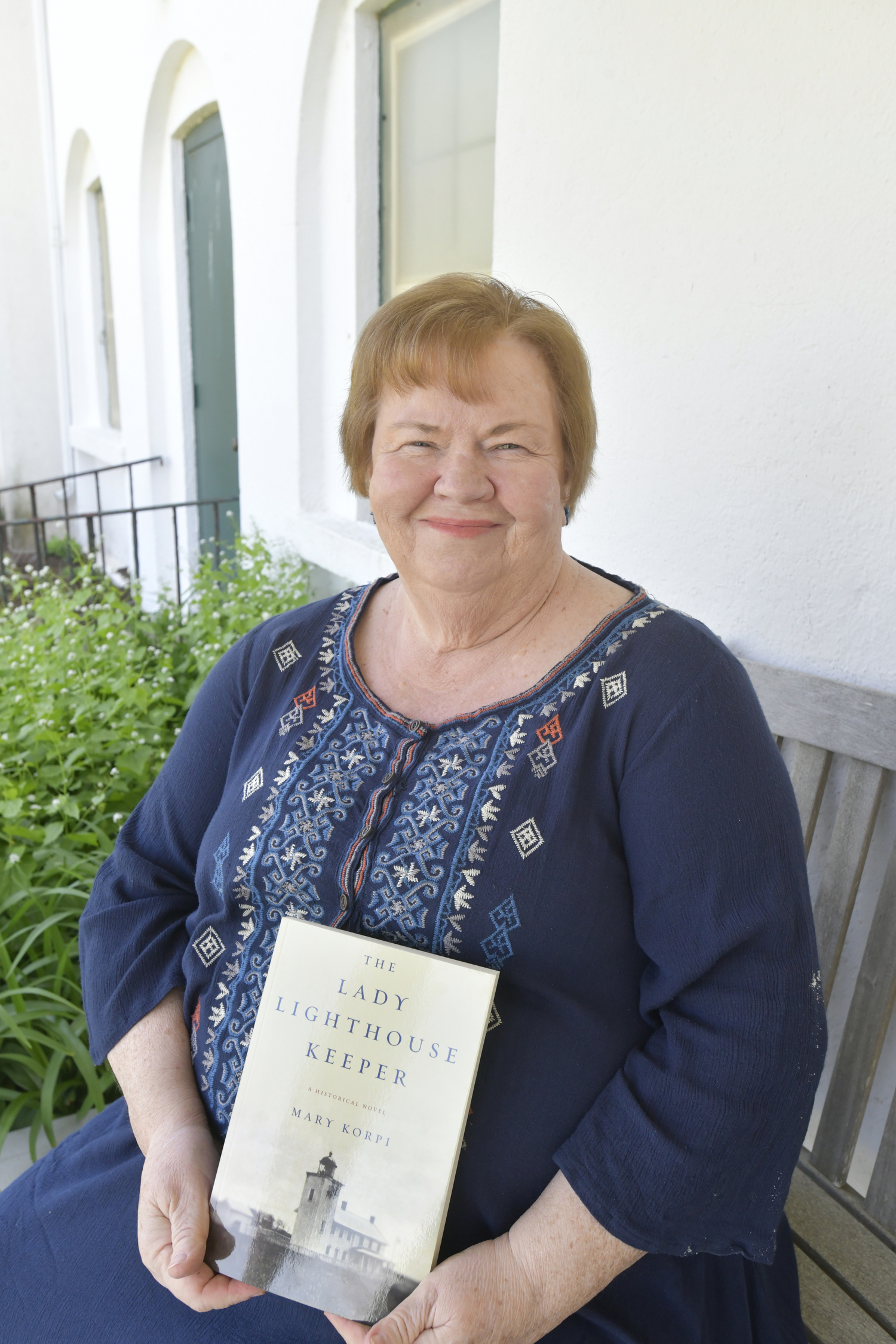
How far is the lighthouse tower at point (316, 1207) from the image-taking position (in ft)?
3.38

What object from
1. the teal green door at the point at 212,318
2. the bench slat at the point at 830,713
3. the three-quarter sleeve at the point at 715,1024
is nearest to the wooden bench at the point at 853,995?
the bench slat at the point at 830,713

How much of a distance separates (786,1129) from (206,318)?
17.6ft

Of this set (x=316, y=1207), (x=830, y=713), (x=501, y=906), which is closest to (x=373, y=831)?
(x=501, y=906)

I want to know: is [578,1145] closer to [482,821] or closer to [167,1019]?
[482,821]

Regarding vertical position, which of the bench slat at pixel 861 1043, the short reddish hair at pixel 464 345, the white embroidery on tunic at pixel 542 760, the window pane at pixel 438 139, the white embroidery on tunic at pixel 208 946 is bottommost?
the bench slat at pixel 861 1043

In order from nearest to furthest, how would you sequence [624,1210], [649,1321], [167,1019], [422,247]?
[624,1210] → [649,1321] → [167,1019] → [422,247]

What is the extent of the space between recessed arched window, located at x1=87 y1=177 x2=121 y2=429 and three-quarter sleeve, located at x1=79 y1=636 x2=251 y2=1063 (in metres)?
7.35

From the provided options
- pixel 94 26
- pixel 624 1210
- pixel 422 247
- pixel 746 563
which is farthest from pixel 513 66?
A: pixel 94 26

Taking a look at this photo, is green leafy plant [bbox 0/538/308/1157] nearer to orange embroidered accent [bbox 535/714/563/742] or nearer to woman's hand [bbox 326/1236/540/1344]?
woman's hand [bbox 326/1236/540/1344]

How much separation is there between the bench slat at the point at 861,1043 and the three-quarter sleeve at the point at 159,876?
1.01 metres

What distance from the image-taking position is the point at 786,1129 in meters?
1.02

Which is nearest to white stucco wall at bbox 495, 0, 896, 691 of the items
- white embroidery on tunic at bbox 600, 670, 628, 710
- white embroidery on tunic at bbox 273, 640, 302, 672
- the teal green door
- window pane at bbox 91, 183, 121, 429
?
white embroidery on tunic at bbox 600, 670, 628, 710

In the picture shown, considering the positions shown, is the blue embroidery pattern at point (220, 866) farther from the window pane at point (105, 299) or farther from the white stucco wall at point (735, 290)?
the window pane at point (105, 299)

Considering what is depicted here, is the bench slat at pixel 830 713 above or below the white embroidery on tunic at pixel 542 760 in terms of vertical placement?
below
